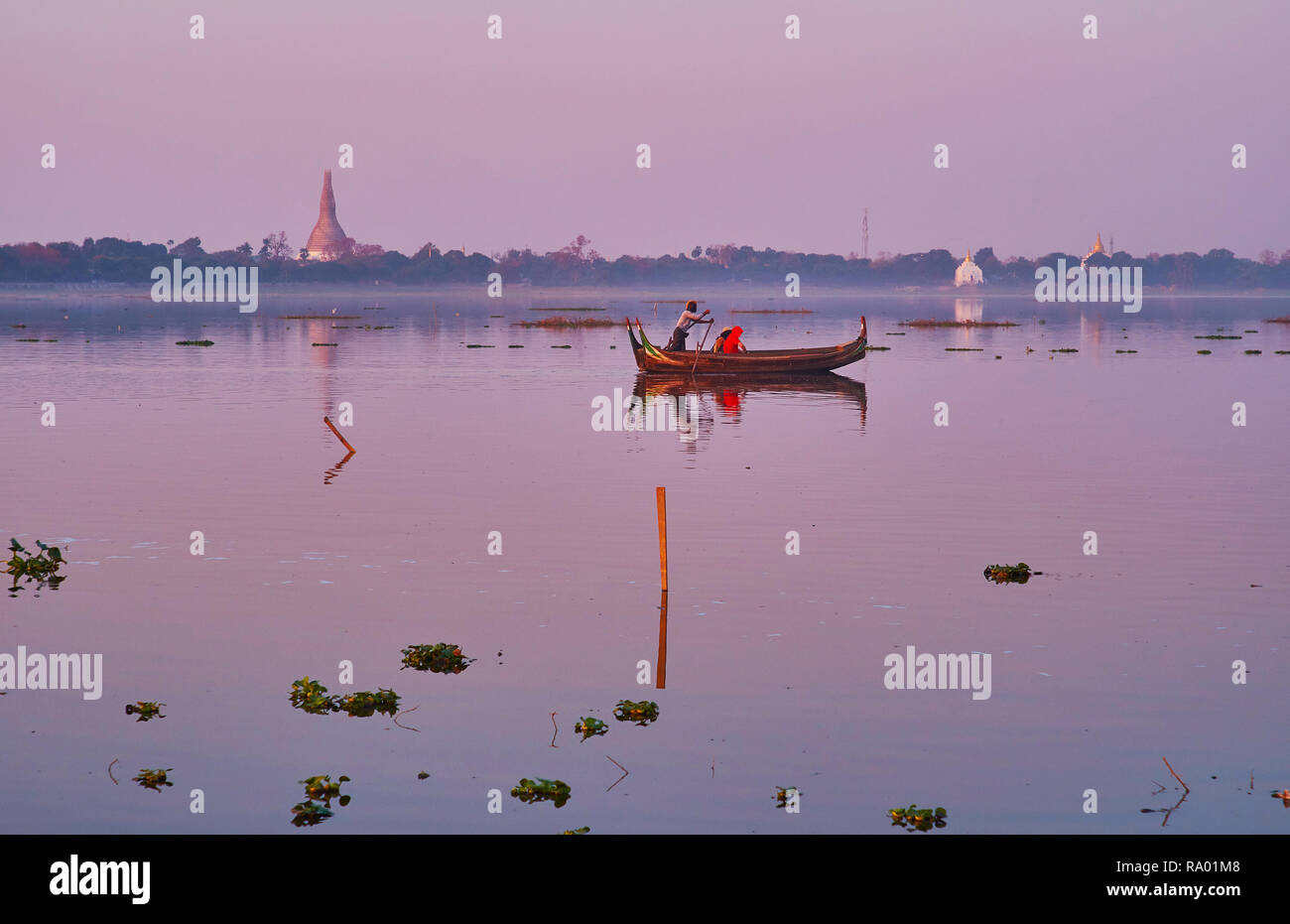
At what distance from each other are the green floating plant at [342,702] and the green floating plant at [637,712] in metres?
1.90

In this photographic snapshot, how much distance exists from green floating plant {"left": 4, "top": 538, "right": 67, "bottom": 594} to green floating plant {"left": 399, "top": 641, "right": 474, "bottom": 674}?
18.4ft

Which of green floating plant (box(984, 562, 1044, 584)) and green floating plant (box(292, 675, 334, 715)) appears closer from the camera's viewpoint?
green floating plant (box(292, 675, 334, 715))

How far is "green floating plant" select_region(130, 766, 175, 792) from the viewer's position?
33.7 feet

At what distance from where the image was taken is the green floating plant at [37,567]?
1638cm

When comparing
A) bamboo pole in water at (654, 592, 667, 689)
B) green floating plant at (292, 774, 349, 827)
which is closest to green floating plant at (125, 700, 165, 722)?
green floating plant at (292, 774, 349, 827)

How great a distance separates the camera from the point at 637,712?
11688 mm

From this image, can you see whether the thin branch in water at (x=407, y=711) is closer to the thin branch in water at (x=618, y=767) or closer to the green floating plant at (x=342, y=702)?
the green floating plant at (x=342, y=702)

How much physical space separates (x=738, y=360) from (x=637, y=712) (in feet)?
118

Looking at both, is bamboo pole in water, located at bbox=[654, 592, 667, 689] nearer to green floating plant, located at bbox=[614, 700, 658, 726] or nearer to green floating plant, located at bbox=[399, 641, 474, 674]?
green floating plant, located at bbox=[614, 700, 658, 726]

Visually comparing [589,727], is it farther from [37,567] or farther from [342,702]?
[37,567]

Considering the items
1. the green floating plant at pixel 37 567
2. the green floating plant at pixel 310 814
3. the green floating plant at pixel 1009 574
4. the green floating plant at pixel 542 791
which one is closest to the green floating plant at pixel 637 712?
the green floating plant at pixel 542 791

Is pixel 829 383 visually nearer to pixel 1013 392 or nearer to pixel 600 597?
pixel 1013 392
